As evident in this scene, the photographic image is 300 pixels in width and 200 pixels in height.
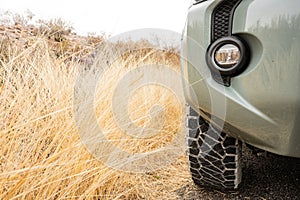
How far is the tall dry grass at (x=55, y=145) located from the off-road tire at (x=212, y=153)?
0.26m

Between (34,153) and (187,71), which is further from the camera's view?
(34,153)

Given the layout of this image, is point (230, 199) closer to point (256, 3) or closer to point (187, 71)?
point (187, 71)

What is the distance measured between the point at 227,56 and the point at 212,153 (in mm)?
476

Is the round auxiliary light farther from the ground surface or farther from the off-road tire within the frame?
the ground surface

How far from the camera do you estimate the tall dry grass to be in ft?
3.46

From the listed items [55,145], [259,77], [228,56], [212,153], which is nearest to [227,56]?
[228,56]

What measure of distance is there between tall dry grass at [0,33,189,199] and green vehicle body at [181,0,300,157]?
0.52 m

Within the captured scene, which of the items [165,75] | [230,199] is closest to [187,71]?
[230,199]

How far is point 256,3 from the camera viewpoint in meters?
0.81

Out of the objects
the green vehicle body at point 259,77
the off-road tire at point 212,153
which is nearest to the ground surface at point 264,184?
the off-road tire at point 212,153

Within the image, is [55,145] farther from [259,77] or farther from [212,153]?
[259,77]

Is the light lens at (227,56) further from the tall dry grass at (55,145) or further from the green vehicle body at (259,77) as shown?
the tall dry grass at (55,145)

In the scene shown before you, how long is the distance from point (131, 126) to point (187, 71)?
2.17ft

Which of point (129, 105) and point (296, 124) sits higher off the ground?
point (296, 124)
